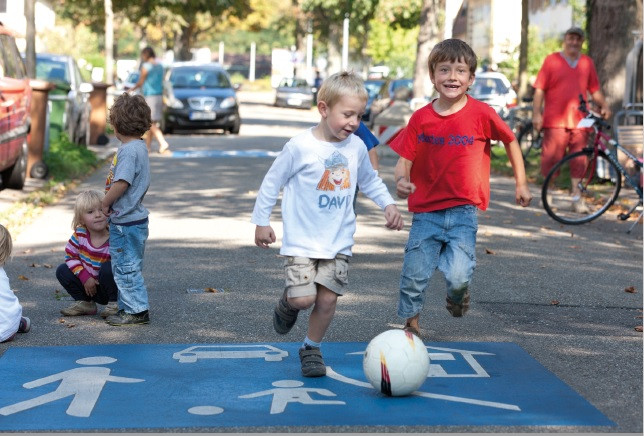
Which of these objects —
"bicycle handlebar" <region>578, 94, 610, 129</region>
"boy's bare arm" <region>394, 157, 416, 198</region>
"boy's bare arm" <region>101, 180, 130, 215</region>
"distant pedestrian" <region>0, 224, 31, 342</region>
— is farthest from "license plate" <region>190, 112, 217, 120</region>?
"boy's bare arm" <region>394, 157, 416, 198</region>

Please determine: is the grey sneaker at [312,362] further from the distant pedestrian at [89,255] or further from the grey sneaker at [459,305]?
the distant pedestrian at [89,255]

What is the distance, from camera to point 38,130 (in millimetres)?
16422

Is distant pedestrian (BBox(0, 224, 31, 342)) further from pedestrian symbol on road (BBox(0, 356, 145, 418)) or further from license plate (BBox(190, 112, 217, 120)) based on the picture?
license plate (BBox(190, 112, 217, 120))

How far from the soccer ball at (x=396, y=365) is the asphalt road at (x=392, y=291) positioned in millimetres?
472

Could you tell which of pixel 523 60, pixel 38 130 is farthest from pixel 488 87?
pixel 38 130

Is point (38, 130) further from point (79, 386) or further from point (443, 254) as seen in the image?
point (79, 386)

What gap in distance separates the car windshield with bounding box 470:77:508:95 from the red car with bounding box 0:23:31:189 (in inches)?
694

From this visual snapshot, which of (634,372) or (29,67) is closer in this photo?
(634,372)

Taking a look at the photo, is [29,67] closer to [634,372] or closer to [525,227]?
[525,227]

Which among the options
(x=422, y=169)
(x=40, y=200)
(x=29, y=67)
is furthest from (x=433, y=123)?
(x=29, y=67)

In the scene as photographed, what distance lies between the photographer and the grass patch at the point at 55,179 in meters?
12.4

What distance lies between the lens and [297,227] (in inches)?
233

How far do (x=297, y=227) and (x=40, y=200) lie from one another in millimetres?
8807

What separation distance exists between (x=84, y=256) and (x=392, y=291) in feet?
7.44
